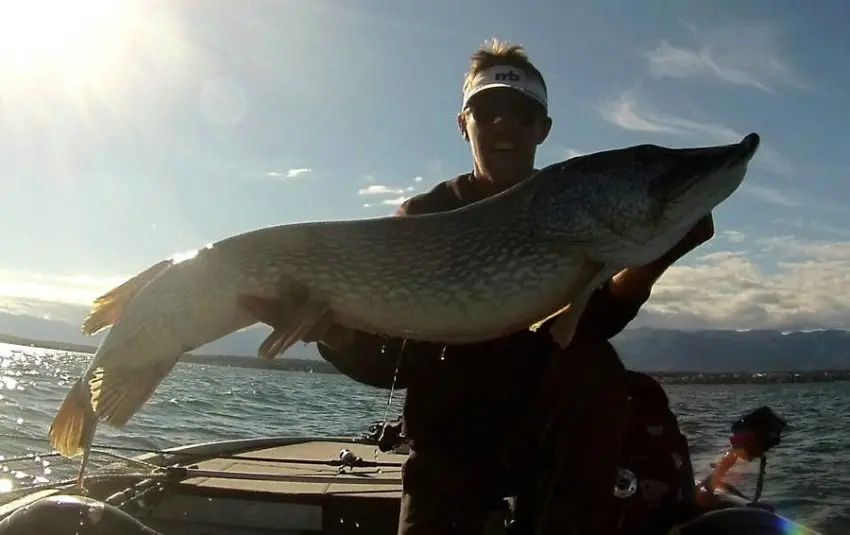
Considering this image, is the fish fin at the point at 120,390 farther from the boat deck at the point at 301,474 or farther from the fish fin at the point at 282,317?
the boat deck at the point at 301,474

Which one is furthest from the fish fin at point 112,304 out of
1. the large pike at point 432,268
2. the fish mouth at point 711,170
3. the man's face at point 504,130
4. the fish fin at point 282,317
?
the fish mouth at point 711,170

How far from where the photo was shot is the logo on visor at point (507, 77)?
12.3ft

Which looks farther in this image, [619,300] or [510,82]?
[510,82]

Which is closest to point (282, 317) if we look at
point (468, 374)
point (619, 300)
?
point (468, 374)

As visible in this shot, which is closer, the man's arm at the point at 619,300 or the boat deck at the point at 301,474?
the man's arm at the point at 619,300

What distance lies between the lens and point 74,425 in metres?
3.22

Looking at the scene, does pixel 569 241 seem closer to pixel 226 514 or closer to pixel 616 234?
pixel 616 234

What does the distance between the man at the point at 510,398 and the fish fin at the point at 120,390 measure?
65 cm

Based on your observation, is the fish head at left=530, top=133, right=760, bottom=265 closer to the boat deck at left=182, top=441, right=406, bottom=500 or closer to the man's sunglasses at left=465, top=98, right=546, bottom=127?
the man's sunglasses at left=465, top=98, right=546, bottom=127

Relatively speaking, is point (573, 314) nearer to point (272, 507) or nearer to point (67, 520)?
point (67, 520)

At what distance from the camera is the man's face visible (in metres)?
3.77

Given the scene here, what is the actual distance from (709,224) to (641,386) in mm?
1139

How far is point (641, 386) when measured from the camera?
386cm

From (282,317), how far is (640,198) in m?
1.53
